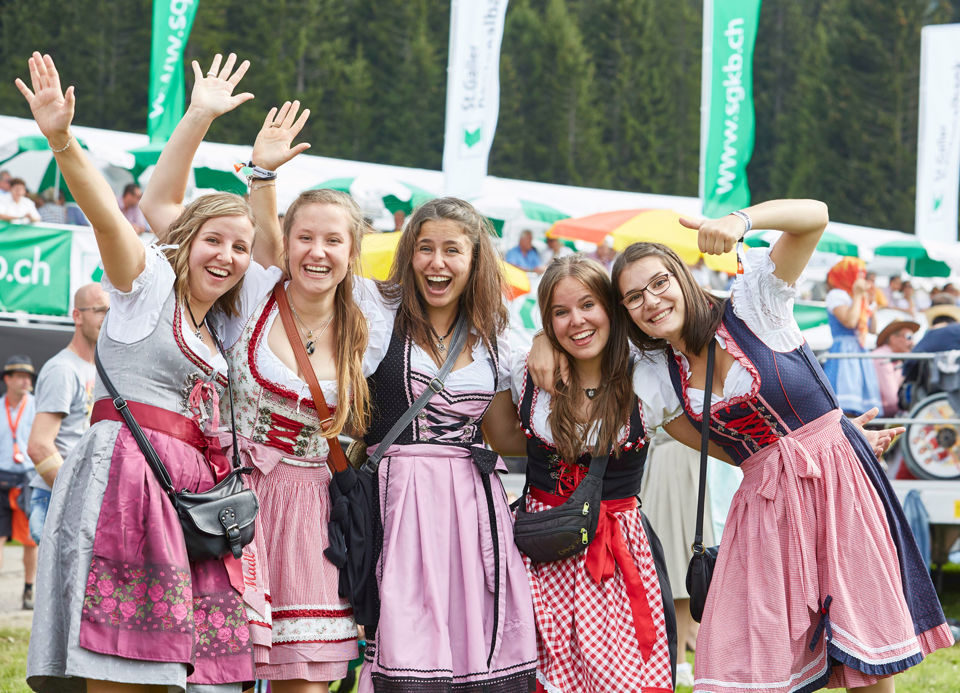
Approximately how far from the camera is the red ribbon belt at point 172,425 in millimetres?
2836

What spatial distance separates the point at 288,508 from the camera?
3109 mm

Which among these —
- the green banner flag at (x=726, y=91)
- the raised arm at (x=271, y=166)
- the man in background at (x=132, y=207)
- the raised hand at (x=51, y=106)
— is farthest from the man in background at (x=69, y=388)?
the green banner flag at (x=726, y=91)

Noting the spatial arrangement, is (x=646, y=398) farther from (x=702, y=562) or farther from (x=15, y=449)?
(x=15, y=449)

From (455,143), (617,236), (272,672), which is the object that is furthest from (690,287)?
(455,143)

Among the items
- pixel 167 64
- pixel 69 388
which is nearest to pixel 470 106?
pixel 167 64

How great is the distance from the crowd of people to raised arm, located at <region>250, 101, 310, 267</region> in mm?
13

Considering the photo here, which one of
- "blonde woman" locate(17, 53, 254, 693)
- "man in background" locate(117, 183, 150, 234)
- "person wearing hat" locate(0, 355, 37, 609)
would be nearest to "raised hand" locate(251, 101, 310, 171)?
"blonde woman" locate(17, 53, 254, 693)

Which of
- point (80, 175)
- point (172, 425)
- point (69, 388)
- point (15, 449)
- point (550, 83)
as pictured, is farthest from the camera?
point (550, 83)

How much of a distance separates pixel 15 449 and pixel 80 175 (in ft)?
18.3

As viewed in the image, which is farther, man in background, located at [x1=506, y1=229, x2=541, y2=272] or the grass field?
man in background, located at [x1=506, y1=229, x2=541, y2=272]

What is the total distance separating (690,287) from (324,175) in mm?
12920

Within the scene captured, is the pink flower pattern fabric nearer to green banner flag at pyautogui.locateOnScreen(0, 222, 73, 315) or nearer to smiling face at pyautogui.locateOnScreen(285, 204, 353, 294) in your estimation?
smiling face at pyautogui.locateOnScreen(285, 204, 353, 294)

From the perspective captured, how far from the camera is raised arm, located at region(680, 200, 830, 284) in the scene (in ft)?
9.73

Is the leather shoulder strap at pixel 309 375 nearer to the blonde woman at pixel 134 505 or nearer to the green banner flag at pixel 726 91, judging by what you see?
the blonde woman at pixel 134 505
